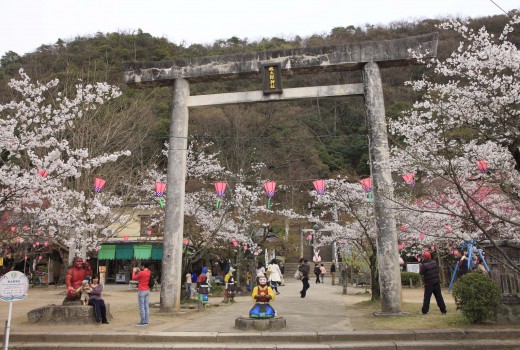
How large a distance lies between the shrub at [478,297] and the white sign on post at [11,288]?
866 centimetres

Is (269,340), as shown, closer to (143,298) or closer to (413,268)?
(143,298)

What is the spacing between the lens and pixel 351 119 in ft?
136

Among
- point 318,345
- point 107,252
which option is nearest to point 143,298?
point 318,345

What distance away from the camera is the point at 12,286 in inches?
255

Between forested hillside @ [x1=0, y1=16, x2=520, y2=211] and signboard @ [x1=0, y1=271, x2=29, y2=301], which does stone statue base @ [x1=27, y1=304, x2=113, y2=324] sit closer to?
signboard @ [x1=0, y1=271, x2=29, y2=301]

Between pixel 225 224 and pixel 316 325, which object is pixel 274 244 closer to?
pixel 225 224

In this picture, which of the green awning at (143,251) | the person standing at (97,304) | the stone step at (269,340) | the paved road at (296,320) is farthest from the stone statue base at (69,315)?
the green awning at (143,251)

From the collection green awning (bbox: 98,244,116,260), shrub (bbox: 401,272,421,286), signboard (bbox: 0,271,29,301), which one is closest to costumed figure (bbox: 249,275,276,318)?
signboard (bbox: 0,271,29,301)

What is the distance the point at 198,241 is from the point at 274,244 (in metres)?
9.86

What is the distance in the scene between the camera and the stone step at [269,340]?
7.55 m

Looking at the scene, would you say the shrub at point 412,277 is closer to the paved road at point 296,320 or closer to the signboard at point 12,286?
the paved road at point 296,320

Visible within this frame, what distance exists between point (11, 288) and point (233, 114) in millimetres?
22128

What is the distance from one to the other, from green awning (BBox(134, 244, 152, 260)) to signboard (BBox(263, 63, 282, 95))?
20.7 meters

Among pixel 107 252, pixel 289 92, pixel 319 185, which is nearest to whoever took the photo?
pixel 289 92
